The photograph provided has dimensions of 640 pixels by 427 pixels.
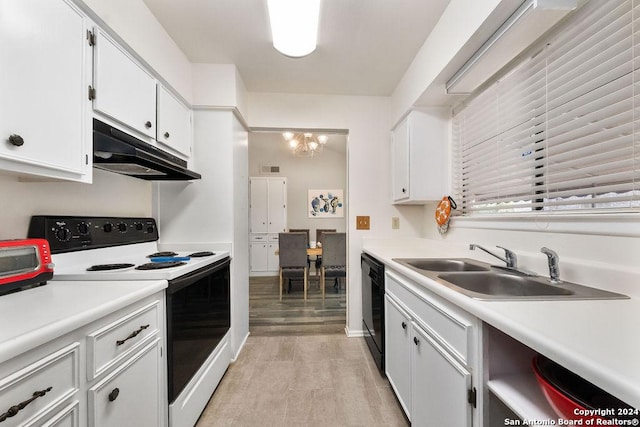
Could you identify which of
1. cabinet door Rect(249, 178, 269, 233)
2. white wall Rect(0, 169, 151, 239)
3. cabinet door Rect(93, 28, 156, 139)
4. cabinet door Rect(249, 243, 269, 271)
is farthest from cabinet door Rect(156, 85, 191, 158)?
cabinet door Rect(249, 243, 269, 271)

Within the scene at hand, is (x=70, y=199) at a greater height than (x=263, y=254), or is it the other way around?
(x=70, y=199)

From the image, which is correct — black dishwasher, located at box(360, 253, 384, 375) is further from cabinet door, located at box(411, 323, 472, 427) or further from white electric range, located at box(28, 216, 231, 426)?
white electric range, located at box(28, 216, 231, 426)

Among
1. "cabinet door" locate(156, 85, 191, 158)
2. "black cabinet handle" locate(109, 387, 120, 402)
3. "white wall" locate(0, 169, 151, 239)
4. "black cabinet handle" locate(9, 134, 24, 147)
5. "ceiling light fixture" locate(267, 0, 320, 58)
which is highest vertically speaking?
"ceiling light fixture" locate(267, 0, 320, 58)

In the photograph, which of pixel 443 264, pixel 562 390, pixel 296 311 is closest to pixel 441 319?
pixel 562 390

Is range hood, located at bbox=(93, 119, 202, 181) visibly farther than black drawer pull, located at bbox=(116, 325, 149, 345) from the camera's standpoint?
Yes

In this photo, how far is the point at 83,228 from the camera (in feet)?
4.56

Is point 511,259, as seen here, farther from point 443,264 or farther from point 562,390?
point 562,390

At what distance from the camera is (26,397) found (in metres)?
0.61

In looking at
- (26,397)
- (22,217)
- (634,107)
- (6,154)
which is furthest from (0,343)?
(634,107)

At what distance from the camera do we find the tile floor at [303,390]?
1.53 meters

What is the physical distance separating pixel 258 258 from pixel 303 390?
3.64m

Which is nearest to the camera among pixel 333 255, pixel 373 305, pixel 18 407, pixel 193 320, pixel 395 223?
pixel 18 407

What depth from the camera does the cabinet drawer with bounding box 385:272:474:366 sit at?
88 centimetres

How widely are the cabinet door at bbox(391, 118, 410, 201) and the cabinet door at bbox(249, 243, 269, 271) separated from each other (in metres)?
3.48
